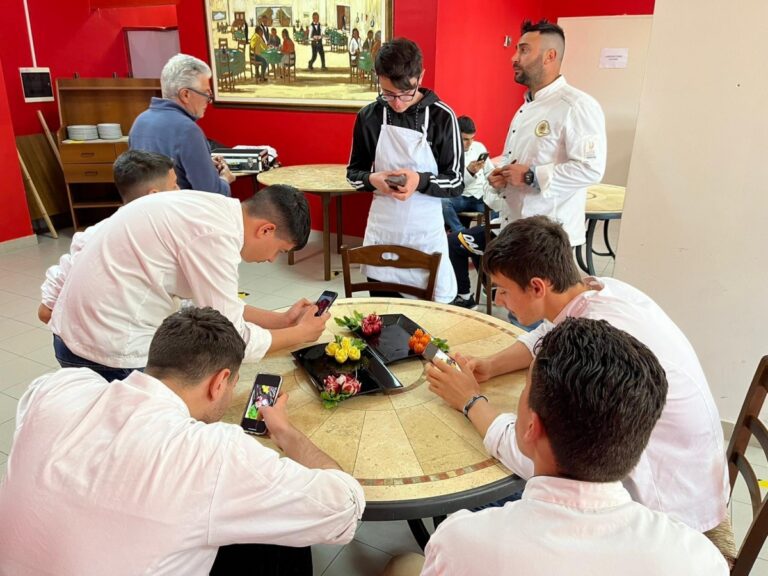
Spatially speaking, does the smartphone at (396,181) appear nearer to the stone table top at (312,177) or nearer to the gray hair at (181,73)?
the gray hair at (181,73)

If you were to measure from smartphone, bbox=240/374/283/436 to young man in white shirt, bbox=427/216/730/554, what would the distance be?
456 millimetres

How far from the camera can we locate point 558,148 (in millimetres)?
2885

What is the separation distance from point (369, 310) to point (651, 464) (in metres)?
1.22

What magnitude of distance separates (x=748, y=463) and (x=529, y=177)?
1680mm

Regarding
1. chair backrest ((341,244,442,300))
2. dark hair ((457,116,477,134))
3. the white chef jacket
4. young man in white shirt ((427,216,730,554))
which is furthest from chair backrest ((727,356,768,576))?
dark hair ((457,116,477,134))

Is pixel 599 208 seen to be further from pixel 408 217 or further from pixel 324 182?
pixel 324 182

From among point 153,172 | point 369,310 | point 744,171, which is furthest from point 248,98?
point 744,171

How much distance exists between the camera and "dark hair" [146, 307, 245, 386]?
1.22m

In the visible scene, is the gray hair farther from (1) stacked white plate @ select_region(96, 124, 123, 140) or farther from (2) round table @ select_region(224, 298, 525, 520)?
(1) stacked white plate @ select_region(96, 124, 123, 140)

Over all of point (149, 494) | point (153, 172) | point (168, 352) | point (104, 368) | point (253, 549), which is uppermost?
point (153, 172)

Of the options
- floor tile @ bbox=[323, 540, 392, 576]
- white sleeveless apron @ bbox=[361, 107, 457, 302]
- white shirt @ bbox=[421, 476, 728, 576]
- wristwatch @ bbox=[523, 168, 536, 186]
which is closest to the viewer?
white shirt @ bbox=[421, 476, 728, 576]

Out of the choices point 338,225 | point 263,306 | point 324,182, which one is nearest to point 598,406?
point 263,306

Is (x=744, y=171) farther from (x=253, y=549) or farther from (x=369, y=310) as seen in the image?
(x=253, y=549)

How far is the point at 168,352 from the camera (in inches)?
48.2
